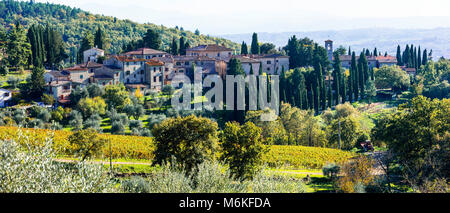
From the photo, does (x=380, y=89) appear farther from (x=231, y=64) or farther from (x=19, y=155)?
(x=19, y=155)

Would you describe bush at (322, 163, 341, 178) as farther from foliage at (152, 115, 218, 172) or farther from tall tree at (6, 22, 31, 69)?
tall tree at (6, 22, 31, 69)

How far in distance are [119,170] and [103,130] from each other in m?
17.7

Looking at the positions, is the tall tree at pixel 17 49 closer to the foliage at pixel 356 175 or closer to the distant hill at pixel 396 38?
the foliage at pixel 356 175

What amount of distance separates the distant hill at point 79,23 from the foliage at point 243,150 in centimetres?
9365

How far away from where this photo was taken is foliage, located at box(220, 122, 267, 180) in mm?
29734

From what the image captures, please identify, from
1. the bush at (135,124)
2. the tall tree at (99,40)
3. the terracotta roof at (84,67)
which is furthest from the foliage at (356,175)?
the tall tree at (99,40)

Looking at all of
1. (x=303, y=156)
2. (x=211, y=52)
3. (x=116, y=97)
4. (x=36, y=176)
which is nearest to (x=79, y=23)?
(x=211, y=52)

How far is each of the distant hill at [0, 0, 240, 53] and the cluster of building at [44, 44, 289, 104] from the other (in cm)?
5006

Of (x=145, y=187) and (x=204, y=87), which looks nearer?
(x=145, y=187)

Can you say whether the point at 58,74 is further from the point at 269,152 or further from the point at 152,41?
the point at 269,152

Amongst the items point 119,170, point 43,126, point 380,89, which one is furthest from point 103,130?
point 380,89

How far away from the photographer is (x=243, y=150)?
3016 centimetres

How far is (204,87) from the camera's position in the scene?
6750 cm

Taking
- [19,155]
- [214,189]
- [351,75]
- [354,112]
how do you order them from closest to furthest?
1. [19,155]
2. [214,189]
3. [354,112]
4. [351,75]
